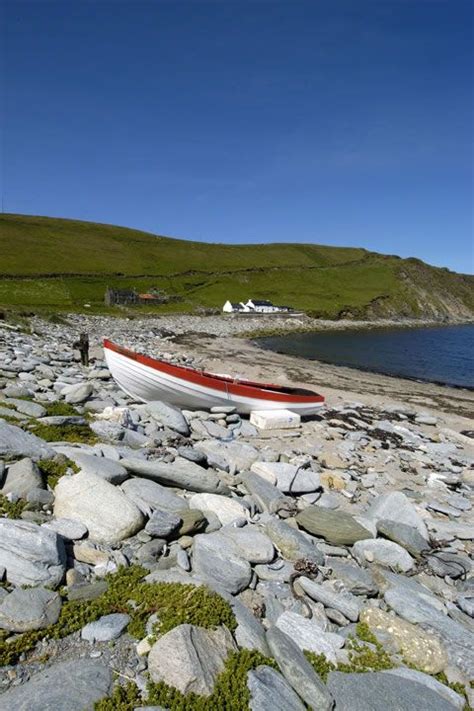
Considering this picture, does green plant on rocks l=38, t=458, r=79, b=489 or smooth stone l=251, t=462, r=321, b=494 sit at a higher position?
green plant on rocks l=38, t=458, r=79, b=489

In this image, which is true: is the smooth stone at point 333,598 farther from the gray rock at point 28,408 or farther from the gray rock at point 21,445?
the gray rock at point 28,408

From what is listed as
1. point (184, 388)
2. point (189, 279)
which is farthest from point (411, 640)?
point (189, 279)

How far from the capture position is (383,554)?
29.8 ft

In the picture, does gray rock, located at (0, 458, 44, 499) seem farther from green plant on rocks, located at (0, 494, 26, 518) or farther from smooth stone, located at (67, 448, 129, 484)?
smooth stone, located at (67, 448, 129, 484)

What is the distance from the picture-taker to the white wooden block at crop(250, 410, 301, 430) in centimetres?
1973

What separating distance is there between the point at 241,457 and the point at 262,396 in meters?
7.16

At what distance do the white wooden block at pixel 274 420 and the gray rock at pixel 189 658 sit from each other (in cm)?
1412

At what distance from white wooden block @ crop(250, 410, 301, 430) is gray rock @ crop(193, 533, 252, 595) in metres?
12.0

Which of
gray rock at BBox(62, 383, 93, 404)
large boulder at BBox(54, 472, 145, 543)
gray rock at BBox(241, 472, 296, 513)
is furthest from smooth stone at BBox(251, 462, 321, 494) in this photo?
gray rock at BBox(62, 383, 93, 404)

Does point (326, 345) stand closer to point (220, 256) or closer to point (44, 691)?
point (44, 691)

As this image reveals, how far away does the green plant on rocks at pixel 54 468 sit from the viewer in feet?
28.8

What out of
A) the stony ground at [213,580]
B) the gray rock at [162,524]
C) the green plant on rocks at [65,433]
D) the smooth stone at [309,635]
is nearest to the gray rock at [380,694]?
the stony ground at [213,580]

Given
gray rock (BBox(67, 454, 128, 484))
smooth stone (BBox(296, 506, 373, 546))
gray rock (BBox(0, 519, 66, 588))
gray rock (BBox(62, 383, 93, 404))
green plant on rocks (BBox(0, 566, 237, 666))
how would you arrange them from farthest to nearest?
gray rock (BBox(62, 383, 93, 404))
smooth stone (BBox(296, 506, 373, 546))
gray rock (BBox(67, 454, 128, 484))
gray rock (BBox(0, 519, 66, 588))
green plant on rocks (BBox(0, 566, 237, 666))

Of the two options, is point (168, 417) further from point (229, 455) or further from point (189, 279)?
point (189, 279)
